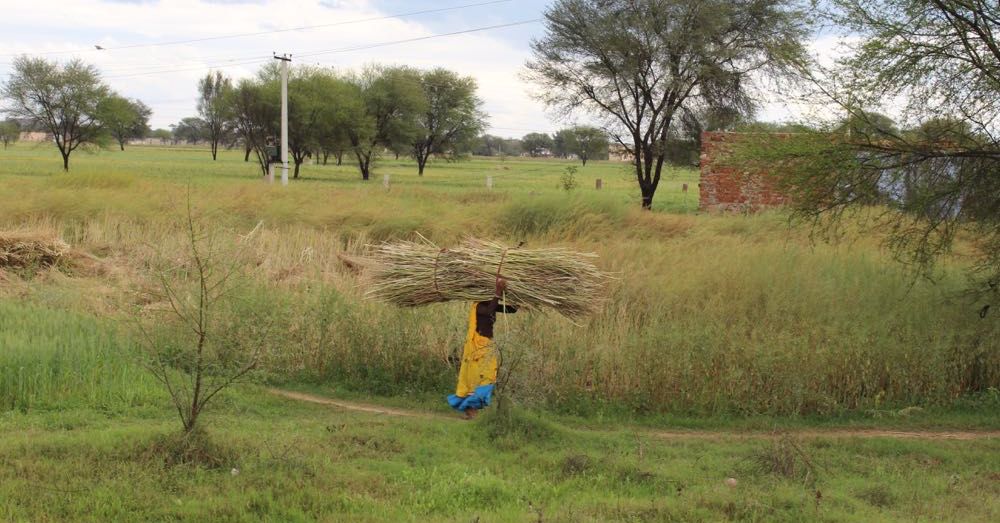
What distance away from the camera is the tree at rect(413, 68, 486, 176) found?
5712 cm

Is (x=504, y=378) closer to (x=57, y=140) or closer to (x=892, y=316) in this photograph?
(x=892, y=316)

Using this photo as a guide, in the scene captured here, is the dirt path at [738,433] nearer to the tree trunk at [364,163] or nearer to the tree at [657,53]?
the tree at [657,53]

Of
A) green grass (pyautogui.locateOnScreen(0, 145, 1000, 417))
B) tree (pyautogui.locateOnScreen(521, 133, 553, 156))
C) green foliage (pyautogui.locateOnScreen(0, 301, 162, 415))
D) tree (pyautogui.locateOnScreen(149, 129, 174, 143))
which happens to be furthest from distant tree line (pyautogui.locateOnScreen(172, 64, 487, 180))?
tree (pyautogui.locateOnScreen(149, 129, 174, 143))

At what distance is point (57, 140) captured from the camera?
3803 centimetres

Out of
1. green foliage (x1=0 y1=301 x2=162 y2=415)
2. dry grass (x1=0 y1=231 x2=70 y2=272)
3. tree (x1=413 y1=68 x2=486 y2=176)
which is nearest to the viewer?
green foliage (x1=0 y1=301 x2=162 y2=415)

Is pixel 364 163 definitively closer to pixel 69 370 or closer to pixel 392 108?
pixel 392 108

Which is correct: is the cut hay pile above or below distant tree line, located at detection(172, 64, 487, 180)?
below

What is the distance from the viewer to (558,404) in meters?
7.93

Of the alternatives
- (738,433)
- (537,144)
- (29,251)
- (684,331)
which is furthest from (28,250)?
(537,144)

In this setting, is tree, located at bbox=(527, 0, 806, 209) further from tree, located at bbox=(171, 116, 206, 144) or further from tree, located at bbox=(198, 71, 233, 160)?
tree, located at bbox=(171, 116, 206, 144)

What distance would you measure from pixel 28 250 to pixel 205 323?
9135mm

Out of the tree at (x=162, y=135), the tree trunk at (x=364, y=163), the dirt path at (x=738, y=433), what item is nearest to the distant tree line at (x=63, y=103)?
the tree trunk at (x=364, y=163)

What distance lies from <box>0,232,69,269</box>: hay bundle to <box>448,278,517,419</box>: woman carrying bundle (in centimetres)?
856

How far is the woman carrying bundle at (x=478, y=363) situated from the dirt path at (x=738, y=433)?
0.63 ft
